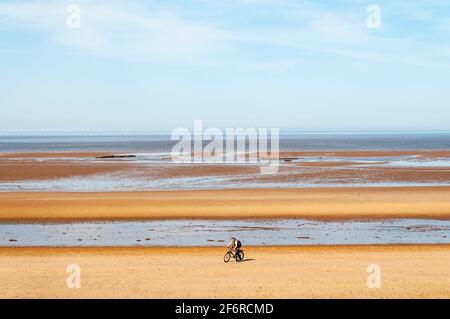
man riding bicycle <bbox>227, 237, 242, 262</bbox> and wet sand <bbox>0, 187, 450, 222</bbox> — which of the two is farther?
wet sand <bbox>0, 187, 450, 222</bbox>

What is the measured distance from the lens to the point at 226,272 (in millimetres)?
16094

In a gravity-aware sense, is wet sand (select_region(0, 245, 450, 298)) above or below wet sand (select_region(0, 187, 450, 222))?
below

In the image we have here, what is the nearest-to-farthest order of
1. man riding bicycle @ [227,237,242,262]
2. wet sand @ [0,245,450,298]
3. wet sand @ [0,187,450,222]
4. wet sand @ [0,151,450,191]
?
wet sand @ [0,245,450,298], man riding bicycle @ [227,237,242,262], wet sand @ [0,187,450,222], wet sand @ [0,151,450,191]

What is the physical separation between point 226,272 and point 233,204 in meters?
14.0

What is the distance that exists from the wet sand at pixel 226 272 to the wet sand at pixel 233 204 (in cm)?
740

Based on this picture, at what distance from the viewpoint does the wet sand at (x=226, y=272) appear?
46.4 feet

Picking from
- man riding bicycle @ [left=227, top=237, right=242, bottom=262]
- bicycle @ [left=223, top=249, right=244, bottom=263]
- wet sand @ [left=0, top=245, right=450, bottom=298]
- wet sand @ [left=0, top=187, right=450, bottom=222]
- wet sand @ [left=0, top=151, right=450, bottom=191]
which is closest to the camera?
wet sand @ [left=0, top=245, right=450, bottom=298]

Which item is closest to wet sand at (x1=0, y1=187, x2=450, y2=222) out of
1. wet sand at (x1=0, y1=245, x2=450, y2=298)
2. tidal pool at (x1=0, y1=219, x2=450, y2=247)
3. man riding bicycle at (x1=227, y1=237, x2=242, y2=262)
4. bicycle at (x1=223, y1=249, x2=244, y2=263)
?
tidal pool at (x1=0, y1=219, x2=450, y2=247)

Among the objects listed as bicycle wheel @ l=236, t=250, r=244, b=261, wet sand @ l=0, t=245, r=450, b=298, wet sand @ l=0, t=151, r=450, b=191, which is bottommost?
wet sand @ l=0, t=245, r=450, b=298

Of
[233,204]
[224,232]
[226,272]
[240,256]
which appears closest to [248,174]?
[233,204]

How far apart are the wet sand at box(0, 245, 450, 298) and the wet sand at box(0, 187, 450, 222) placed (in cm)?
740

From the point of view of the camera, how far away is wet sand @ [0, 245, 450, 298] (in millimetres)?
14148

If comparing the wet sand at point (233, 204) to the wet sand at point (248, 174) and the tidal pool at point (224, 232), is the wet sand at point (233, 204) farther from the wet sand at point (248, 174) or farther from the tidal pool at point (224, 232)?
the wet sand at point (248, 174)

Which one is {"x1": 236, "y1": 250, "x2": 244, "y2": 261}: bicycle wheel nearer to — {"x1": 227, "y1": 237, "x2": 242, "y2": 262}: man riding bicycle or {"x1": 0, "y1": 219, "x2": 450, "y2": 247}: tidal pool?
{"x1": 227, "y1": 237, "x2": 242, "y2": 262}: man riding bicycle
